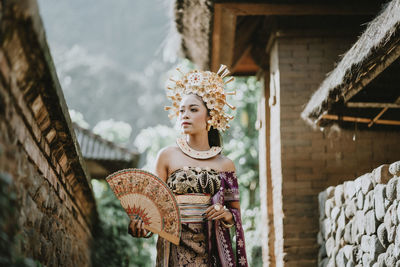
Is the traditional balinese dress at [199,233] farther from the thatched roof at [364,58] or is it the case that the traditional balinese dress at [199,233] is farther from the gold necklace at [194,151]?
the thatched roof at [364,58]

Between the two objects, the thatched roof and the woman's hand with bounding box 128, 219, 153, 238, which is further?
the thatched roof

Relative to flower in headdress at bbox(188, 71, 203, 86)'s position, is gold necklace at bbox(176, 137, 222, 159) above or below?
below

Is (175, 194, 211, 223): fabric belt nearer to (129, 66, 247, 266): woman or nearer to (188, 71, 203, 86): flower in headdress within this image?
(129, 66, 247, 266): woman

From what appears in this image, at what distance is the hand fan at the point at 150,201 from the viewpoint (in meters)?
3.22

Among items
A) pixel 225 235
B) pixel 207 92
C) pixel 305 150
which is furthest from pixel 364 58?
pixel 305 150

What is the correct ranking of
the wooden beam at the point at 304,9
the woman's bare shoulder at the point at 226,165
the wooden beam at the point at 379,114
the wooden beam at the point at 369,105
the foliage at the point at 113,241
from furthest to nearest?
the foliage at the point at 113,241, the wooden beam at the point at 304,9, the wooden beam at the point at 379,114, the wooden beam at the point at 369,105, the woman's bare shoulder at the point at 226,165

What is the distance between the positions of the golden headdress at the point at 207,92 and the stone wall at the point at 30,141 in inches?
39.7

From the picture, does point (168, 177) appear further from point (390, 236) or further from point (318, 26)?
point (318, 26)

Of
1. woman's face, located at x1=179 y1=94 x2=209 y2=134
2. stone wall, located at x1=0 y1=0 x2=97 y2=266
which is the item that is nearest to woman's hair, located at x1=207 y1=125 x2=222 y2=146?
woman's face, located at x1=179 y1=94 x2=209 y2=134

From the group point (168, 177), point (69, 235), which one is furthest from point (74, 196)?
point (168, 177)

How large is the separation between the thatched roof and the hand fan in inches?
80.7

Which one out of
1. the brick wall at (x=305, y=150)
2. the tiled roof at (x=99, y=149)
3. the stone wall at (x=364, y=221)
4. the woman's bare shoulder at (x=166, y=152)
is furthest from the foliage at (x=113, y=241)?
the woman's bare shoulder at (x=166, y=152)

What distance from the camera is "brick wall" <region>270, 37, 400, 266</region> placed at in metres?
6.28

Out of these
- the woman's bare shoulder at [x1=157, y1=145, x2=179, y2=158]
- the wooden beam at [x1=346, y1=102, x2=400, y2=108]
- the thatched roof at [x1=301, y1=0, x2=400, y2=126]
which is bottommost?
the woman's bare shoulder at [x1=157, y1=145, x2=179, y2=158]
